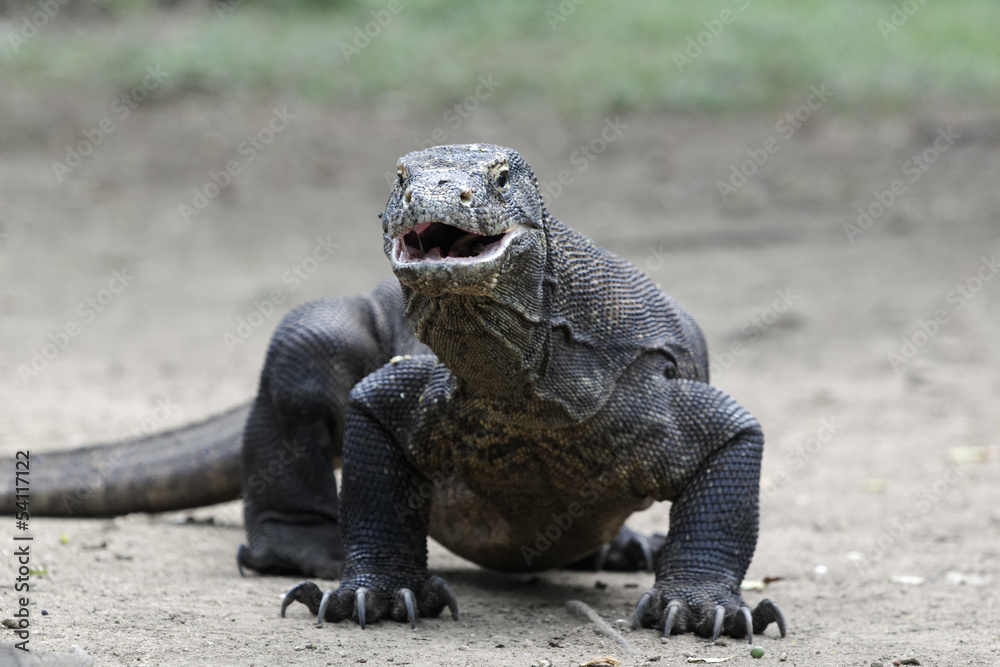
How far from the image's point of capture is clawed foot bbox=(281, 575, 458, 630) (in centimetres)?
405

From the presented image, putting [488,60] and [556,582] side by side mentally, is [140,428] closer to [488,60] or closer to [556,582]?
[556,582]

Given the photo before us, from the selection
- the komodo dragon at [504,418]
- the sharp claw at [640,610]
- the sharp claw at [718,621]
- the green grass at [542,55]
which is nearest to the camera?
the komodo dragon at [504,418]

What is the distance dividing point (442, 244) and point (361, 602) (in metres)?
1.31

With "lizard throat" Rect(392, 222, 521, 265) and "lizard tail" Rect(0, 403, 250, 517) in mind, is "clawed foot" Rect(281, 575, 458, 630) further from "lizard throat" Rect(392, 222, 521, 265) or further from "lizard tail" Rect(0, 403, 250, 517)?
"lizard tail" Rect(0, 403, 250, 517)

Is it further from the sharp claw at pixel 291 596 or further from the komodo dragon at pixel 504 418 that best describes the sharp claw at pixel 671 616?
the sharp claw at pixel 291 596

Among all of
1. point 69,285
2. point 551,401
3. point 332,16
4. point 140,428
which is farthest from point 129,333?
point 332,16

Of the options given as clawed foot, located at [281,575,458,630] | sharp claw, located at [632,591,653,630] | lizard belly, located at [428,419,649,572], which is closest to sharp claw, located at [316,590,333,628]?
clawed foot, located at [281,575,458,630]

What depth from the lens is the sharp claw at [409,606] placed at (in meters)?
4.05

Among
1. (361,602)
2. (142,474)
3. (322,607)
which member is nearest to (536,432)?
(361,602)

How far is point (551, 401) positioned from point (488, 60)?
13930 millimetres

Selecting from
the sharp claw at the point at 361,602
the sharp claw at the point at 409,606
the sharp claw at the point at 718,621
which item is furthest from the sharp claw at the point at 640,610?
the sharp claw at the point at 361,602

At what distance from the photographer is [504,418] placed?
3977 mm

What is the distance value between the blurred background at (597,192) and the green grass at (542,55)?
6 cm

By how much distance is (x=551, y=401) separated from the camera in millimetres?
3891
